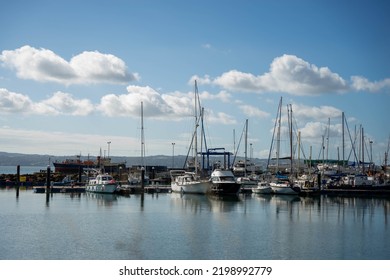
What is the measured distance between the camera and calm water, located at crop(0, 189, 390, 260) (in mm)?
28500

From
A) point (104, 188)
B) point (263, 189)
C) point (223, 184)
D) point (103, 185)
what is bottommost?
point (263, 189)

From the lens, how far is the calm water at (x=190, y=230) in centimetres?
2850

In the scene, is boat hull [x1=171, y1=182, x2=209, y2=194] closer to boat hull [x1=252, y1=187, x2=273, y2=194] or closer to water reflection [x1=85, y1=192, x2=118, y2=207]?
boat hull [x1=252, y1=187, x2=273, y2=194]

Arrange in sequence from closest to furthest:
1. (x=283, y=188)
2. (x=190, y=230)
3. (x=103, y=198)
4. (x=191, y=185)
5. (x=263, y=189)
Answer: (x=190, y=230), (x=103, y=198), (x=191, y=185), (x=283, y=188), (x=263, y=189)

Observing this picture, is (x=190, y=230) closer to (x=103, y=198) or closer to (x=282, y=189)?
(x=103, y=198)

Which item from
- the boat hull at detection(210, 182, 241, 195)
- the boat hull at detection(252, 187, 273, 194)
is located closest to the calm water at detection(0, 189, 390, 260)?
the boat hull at detection(210, 182, 241, 195)

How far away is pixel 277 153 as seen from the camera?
8412 centimetres

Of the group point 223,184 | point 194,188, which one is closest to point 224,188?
point 223,184

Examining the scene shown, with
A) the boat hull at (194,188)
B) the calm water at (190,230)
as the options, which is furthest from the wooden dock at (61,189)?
the boat hull at (194,188)

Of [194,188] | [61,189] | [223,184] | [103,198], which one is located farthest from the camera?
[61,189]

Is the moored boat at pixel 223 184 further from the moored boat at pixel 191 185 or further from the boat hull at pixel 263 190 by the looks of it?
the boat hull at pixel 263 190

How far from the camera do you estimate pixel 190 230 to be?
36531 millimetres

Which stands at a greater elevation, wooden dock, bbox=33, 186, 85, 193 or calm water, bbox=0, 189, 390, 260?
wooden dock, bbox=33, 186, 85, 193
